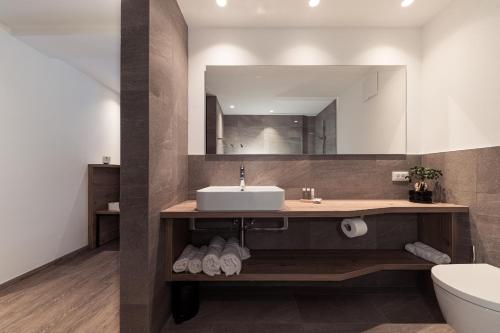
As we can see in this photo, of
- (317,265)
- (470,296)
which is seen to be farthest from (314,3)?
(470,296)

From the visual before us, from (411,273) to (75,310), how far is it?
107 inches

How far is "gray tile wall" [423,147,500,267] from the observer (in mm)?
1583

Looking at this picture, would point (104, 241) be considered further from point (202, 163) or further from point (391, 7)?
point (391, 7)

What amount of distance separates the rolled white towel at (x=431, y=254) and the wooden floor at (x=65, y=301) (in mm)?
2213

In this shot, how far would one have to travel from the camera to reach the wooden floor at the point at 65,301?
1.72m

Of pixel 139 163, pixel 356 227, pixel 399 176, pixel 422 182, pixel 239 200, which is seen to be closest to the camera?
pixel 139 163

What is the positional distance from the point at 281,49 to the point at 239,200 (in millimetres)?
1404

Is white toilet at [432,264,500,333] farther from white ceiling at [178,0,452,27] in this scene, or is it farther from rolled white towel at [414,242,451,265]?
white ceiling at [178,0,452,27]

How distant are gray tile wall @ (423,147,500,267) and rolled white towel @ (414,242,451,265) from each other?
0.61ft

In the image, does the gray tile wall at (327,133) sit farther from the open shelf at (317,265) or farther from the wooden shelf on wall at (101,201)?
the wooden shelf on wall at (101,201)

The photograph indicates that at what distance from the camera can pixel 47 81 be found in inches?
108

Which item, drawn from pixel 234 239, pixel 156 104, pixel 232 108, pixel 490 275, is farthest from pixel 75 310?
pixel 490 275

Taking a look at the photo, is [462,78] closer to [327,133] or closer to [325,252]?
[327,133]

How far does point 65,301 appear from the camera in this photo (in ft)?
6.66
